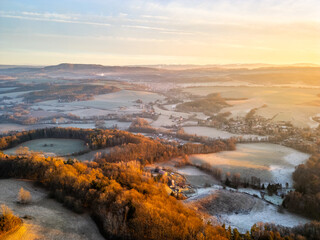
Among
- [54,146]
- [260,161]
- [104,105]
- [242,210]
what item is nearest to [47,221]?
[242,210]

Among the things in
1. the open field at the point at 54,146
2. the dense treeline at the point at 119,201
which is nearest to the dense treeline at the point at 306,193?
the dense treeline at the point at 119,201

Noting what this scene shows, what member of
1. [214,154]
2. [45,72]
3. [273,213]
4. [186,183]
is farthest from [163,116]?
[45,72]

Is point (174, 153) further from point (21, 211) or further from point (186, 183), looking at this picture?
point (21, 211)

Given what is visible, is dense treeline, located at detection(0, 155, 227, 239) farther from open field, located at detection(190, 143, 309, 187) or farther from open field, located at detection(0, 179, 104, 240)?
open field, located at detection(190, 143, 309, 187)

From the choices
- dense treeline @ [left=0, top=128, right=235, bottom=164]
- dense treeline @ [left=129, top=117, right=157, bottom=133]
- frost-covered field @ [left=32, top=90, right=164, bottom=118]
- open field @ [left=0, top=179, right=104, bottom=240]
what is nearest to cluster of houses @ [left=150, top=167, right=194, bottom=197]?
dense treeline @ [left=0, top=128, right=235, bottom=164]

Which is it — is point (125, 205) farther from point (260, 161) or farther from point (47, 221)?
point (260, 161)
